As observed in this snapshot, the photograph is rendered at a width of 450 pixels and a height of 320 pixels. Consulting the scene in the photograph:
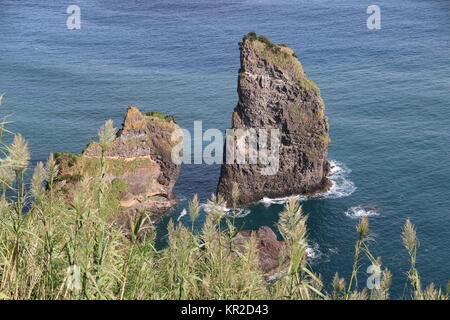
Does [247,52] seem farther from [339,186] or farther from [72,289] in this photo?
[72,289]

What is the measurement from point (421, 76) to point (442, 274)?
257ft

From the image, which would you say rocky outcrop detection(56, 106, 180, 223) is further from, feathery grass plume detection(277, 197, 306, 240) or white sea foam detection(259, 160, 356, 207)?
feathery grass plume detection(277, 197, 306, 240)

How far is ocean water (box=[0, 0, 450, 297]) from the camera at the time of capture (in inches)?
3681

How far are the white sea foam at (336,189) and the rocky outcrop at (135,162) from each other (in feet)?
51.3

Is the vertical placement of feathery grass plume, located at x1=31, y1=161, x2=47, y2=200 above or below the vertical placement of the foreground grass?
above

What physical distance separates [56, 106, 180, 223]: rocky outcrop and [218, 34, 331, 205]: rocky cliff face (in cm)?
920

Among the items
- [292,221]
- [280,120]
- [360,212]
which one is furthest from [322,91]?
[292,221]

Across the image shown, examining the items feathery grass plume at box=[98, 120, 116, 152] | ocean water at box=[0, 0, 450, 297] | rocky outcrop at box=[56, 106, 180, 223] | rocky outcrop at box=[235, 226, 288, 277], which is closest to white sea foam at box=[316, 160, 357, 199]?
ocean water at box=[0, 0, 450, 297]

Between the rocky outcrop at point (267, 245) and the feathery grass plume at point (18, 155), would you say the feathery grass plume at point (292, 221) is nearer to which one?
the feathery grass plume at point (18, 155)

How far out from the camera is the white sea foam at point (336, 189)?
101 metres

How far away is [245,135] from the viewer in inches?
3984

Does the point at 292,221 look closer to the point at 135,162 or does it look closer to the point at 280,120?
the point at 135,162

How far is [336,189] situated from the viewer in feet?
338

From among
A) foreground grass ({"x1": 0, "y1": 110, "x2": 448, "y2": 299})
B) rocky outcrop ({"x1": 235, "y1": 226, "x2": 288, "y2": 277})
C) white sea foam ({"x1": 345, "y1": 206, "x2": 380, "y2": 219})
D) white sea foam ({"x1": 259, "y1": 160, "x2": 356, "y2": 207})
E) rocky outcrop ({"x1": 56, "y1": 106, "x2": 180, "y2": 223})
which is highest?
foreground grass ({"x1": 0, "y1": 110, "x2": 448, "y2": 299})
